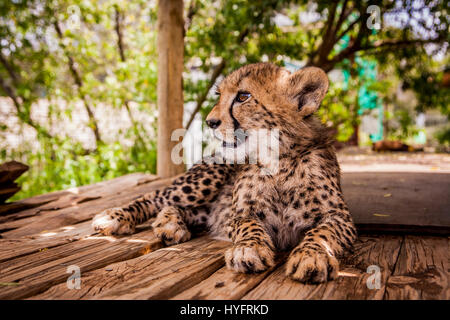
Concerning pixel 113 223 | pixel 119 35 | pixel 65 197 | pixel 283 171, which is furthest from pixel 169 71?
pixel 119 35

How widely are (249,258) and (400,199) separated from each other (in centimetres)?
184

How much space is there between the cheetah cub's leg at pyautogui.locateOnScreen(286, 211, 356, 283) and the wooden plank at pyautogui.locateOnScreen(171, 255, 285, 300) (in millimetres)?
167

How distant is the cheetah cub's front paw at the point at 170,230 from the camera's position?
2416 millimetres

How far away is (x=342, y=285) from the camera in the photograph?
162cm

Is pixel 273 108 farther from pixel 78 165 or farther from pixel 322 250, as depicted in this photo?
pixel 78 165

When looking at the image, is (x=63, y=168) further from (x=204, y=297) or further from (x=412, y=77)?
(x=412, y=77)

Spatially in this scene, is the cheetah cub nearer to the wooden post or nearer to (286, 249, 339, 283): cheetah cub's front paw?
(286, 249, 339, 283): cheetah cub's front paw

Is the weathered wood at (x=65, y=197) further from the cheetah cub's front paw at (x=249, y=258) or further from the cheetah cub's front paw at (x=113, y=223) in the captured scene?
the cheetah cub's front paw at (x=249, y=258)

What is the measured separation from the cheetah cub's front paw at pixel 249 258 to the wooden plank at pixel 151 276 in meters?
0.12

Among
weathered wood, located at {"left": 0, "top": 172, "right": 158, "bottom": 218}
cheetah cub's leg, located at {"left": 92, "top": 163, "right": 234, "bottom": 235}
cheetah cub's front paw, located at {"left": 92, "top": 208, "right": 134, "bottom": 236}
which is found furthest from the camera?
weathered wood, located at {"left": 0, "top": 172, "right": 158, "bottom": 218}

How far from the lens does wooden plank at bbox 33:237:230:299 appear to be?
5.08 ft

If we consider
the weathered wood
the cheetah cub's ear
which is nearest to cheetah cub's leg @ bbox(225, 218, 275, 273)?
the cheetah cub's ear
